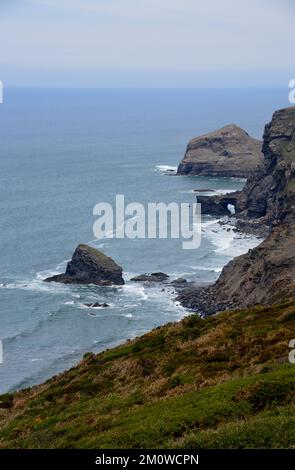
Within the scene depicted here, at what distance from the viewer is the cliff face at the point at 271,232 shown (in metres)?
89.8

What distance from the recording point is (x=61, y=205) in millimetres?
167125

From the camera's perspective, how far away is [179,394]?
29750 millimetres

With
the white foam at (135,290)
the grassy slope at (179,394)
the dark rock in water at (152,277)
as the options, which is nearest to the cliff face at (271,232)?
the white foam at (135,290)

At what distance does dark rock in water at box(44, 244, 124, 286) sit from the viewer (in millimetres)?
107938

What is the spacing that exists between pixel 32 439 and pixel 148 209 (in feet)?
435

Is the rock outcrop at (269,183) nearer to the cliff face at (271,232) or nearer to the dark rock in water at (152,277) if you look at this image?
the cliff face at (271,232)

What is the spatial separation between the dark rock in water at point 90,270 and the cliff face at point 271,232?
11422mm

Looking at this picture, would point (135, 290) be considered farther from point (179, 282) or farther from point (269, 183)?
point (269, 183)

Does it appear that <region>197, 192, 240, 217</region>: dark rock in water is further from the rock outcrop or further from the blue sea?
the blue sea

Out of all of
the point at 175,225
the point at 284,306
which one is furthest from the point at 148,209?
the point at 284,306

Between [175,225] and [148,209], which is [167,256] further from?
[148,209]

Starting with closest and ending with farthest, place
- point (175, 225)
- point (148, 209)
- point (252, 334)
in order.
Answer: point (252, 334) < point (175, 225) < point (148, 209)

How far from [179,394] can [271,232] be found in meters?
78.4
